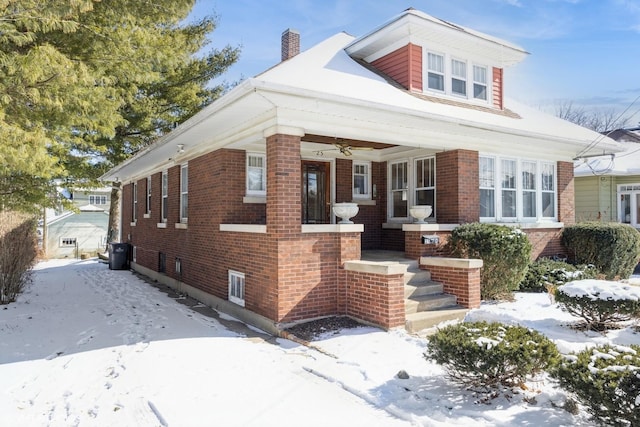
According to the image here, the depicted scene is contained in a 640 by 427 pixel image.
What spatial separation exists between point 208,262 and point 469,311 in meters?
5.53

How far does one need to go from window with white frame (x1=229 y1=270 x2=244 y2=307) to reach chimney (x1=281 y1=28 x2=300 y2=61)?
644cm

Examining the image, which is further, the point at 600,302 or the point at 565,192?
the point at 565,192

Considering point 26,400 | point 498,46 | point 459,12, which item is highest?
point 459,12

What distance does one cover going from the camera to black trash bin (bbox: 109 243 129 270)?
16.8m

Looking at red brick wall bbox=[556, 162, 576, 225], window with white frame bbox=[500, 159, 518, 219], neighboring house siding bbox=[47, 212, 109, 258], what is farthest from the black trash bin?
neighboring house siding bbox=[47, 212, 109, 258]

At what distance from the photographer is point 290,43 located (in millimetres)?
11727

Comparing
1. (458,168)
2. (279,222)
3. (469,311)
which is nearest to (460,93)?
(458,168)

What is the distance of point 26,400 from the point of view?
14.3ft

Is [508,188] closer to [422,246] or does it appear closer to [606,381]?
[422,246]

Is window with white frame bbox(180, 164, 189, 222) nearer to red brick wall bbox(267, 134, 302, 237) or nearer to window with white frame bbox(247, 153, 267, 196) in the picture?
window with white frame bbox(247, 153, 267, 196)

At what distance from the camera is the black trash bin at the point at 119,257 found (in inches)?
660

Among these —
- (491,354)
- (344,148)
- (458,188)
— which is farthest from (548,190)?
(491,354)

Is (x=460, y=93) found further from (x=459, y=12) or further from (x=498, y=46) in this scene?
(x=459, y=12)

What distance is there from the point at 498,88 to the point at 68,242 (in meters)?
34.3
